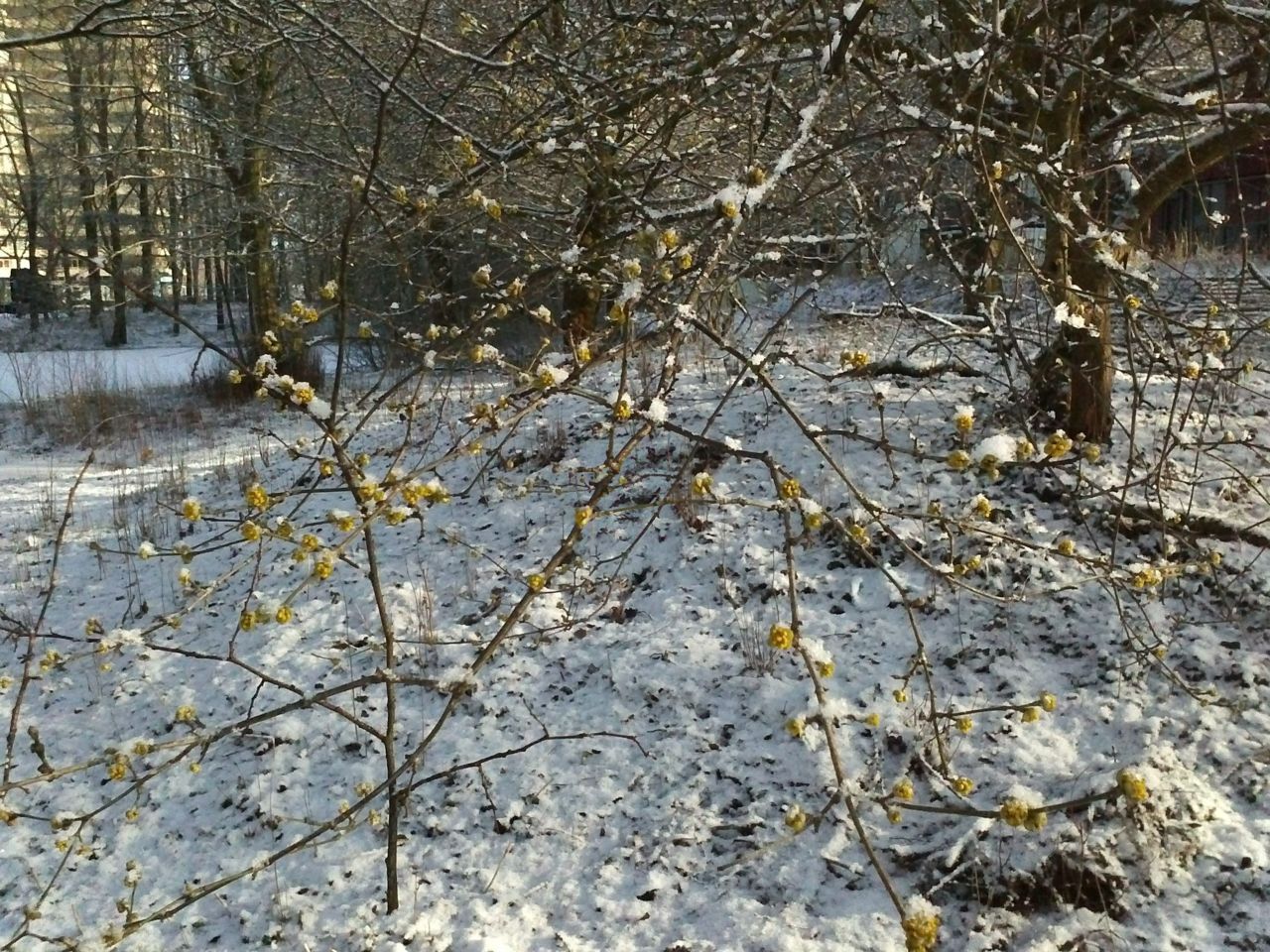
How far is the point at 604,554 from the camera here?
4250 mm

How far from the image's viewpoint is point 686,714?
10.8ft

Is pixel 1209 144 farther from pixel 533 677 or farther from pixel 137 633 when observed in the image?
pixel 137 633

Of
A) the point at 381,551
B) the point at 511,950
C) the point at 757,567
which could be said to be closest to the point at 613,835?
the point at 511,950

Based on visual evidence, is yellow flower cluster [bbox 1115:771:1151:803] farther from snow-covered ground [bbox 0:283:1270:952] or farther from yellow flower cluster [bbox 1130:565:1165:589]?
yellow flower cluster [bbox 1130:565:1165:589]

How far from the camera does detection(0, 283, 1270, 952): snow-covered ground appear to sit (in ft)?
7.17

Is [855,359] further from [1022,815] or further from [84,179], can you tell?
[84,179]

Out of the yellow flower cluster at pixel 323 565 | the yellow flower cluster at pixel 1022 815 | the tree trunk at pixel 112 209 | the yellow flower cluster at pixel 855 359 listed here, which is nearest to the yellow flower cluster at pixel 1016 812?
the yellow flower cluster at pixel 1022 815

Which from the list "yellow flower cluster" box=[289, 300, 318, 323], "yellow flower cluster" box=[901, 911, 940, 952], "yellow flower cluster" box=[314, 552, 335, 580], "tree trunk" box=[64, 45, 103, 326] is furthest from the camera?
"tree trunk" box=[64, 45, 103, 326]

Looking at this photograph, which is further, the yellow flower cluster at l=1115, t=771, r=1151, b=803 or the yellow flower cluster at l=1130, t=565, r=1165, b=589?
the yellow flower cluster at l=1130, t=565, r=1165, b=589

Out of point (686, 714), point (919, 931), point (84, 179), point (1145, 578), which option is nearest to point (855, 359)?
point (1145, 578)

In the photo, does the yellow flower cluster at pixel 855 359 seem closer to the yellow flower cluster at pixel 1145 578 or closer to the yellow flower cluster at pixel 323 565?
the yellow flower cluster at pixel 1145 578

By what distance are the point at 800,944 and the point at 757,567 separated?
178 cm

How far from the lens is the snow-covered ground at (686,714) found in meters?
2.19

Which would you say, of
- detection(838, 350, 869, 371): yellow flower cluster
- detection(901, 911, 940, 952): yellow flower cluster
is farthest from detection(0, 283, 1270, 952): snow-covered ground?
detection(901, 911, 940, 952): yellow flower cluster
